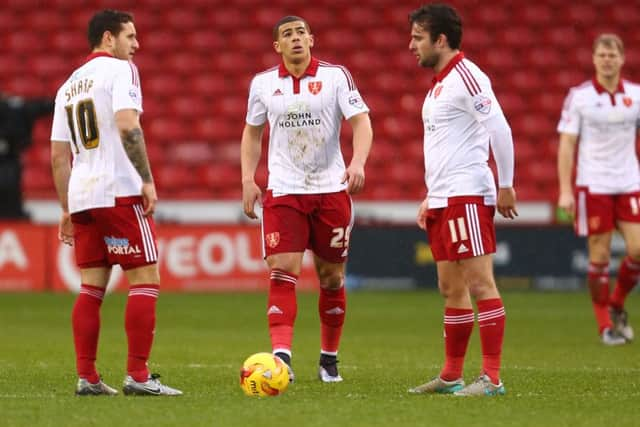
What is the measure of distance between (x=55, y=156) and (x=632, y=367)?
3942mm

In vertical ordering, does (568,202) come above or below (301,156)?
below

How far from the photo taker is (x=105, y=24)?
6.90 m

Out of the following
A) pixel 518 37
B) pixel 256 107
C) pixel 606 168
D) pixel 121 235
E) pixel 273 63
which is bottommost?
pixel 121 235

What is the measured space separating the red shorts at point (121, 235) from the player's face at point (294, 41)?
136 cm

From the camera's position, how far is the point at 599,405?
639 cm

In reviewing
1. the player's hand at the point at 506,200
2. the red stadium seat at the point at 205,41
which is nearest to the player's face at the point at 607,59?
the player's hand at the point at 506,200

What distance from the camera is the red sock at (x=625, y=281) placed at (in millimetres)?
10750

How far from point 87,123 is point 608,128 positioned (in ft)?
17.2

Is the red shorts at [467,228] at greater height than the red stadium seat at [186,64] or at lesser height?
lesser

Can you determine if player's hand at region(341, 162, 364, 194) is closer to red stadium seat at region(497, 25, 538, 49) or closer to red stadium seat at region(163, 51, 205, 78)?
red stadium seat at region(163, 51, 205, 78)

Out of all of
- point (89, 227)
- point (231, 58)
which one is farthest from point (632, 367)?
point (231, 58)

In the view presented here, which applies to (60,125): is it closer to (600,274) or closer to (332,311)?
(332,311)

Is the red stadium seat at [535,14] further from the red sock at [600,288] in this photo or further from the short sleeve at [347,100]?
the short sleeve at [347,100]

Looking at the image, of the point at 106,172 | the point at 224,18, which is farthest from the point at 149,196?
the point at 224,18
